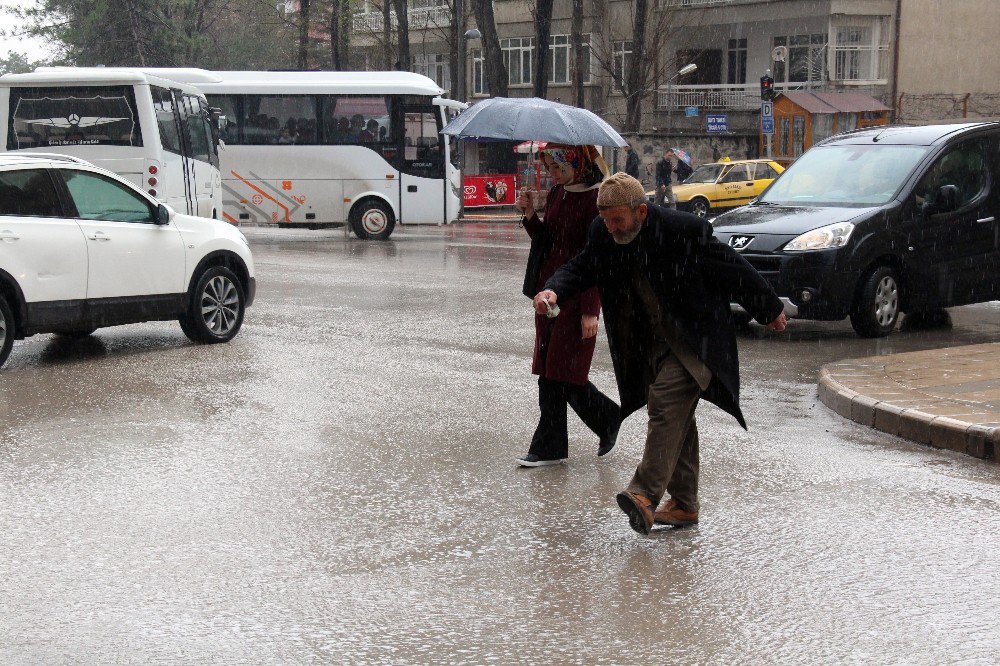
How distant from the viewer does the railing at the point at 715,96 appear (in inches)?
1953

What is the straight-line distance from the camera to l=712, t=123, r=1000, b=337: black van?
11898mm

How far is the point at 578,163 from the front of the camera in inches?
277

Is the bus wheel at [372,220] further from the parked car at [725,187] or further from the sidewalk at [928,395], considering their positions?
the sidewalk at [928,395]

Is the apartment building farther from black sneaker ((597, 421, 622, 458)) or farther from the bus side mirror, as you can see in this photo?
black sneaker ((597, 421, 622, 458))

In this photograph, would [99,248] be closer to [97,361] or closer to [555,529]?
[97,361]

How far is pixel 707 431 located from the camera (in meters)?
8.12

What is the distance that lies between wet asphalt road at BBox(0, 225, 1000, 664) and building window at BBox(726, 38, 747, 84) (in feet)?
140

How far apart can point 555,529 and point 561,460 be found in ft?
4.43

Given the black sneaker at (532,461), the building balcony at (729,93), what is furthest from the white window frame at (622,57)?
the black sneaker at (532,461)

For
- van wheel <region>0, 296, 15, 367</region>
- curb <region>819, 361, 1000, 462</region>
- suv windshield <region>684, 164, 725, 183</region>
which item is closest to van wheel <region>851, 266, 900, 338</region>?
curb <region>819, 361, 1000, 462</region>

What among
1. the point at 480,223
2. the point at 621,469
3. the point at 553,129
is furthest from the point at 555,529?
the point at 480,223

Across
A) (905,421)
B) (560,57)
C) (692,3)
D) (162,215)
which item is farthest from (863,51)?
(905,421)

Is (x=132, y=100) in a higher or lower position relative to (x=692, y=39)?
lower

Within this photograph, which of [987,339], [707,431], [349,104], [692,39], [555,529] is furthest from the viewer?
[692,39]
